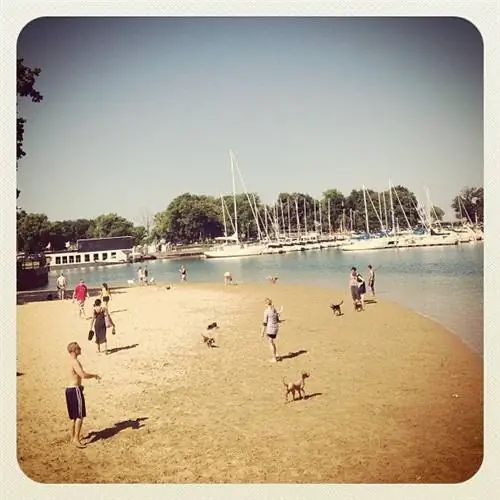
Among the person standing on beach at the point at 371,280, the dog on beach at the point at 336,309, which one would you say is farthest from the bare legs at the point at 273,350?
the person standing on beach at the point at 371,280

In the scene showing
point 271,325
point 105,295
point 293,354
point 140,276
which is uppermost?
point 140,276

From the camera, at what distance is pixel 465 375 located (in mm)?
3896

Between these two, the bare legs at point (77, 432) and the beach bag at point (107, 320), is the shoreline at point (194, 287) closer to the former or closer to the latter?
the beach bag at point (107, 320)

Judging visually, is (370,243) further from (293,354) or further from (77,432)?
(77,432)

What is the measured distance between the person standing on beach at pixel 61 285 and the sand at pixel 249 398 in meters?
0.09

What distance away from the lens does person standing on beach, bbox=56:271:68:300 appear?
4304mm

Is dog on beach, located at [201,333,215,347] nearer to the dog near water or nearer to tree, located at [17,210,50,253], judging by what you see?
the dog near water

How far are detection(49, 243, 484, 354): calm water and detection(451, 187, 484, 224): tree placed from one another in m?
0.21

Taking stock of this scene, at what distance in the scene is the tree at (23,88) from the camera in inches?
157

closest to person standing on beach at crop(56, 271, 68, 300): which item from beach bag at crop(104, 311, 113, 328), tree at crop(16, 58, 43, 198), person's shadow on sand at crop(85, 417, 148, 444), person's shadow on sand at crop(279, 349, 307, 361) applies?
beach bag at crop(104, 311, 113, 328)

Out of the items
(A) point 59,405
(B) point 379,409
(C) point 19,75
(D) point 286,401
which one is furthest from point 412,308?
(C) point 19,75

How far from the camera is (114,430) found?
375 cm

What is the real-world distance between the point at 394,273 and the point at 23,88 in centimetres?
314

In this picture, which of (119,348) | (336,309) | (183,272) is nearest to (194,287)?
(183,272)
